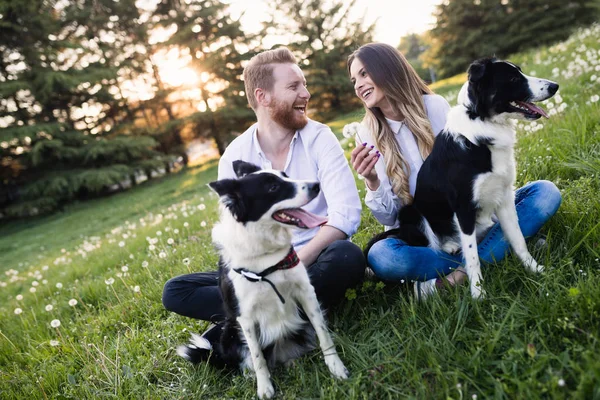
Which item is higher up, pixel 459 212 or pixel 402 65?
pixel 402 65

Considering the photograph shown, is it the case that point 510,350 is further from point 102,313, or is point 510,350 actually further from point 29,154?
point 29,154

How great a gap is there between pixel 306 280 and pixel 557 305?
1506 mm

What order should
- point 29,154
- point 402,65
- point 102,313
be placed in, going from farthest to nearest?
point 29,154 → point 102,313 → point 402,65

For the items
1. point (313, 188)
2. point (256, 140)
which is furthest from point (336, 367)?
point (256, 140)

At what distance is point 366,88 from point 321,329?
6.93 ft

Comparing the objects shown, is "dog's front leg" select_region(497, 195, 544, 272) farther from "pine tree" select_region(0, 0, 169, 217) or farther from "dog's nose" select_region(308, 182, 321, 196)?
"pine tree" select_region(0, 0, 169, 217)

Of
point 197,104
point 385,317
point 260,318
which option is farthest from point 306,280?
→ point 197,104

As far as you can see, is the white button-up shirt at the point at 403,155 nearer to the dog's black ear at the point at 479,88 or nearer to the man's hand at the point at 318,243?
the man's hand at the point at 318,243

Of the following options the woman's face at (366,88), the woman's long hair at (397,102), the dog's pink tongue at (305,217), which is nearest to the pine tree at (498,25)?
the woman's long hair at (397,102)

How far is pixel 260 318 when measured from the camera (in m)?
2.70

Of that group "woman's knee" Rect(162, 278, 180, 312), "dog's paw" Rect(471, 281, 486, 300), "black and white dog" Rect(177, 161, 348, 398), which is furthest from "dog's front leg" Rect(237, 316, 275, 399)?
"dog's paw" Rect(471, 281, 486, 300)

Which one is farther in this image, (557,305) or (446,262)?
(446,262)

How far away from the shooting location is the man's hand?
3.09 meters

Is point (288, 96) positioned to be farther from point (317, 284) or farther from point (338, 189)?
point (317, 284)
